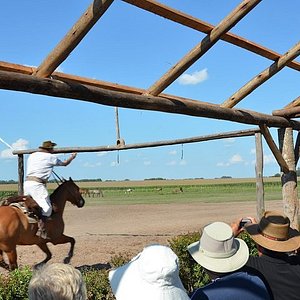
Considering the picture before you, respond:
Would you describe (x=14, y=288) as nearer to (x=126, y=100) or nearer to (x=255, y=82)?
(x=126, y=100)

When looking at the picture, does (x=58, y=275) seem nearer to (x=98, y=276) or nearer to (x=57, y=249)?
(x=98, y=276)

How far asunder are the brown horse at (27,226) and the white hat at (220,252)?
5.46 meters

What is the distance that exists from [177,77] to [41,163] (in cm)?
404

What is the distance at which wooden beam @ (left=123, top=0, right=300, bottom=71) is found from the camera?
4164 mm

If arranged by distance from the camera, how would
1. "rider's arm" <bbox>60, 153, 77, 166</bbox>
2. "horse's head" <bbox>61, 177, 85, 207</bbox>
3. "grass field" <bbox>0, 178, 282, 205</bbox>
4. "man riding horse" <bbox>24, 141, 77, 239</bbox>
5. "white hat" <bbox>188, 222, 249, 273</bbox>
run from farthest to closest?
"grass field" <bbox>0, 178, 282, 205</bbox> → "horse's head" <bbox>61, 177, 85, 207</bbox> → "rider's arm" <bbox>60, 153, 77, 166</bbox> → "man riding horse" <bbox>24, 141, 77, 239</bbox> → "white hat" <bbox>188, 222, 249, 273</bbox>

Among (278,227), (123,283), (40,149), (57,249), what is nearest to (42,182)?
(40,149)

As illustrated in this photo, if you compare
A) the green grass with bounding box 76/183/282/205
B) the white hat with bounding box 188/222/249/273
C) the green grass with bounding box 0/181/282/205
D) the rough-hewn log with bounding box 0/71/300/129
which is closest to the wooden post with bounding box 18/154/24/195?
the rough-hewn log with bounding box 0/71/300/129

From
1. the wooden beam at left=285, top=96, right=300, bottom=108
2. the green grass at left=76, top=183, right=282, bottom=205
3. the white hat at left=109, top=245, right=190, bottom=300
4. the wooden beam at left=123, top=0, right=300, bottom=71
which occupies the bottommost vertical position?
the green grass at left=76, top=183, right=282, bottom=205

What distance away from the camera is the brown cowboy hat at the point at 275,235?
3066 millimetres

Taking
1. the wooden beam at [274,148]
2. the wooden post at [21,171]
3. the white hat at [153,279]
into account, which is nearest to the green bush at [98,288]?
the white hat at [153,279]

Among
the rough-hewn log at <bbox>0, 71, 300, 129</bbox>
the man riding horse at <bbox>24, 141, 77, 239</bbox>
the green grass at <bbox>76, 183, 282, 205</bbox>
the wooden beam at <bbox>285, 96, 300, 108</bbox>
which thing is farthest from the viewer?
the green grass at <bbox>76, 183, 282, 205</bbox>

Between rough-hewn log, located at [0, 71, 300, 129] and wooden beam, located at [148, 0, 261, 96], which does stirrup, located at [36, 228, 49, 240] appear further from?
wooden beam, located at [148, 0, 261, 96]

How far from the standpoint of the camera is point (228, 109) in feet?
18.6

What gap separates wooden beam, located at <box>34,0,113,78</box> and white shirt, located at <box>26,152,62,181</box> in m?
4.67
